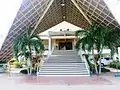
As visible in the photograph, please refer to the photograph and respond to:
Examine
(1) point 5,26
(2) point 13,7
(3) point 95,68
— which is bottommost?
(3) point 95,68

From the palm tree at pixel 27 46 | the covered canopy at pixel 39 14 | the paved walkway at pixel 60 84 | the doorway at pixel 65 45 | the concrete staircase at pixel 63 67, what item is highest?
the covered canopy at pixel 39 14

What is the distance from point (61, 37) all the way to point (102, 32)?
16377 mm

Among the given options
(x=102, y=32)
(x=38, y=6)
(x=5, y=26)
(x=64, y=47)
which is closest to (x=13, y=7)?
(x=5, y=26)

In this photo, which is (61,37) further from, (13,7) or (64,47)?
(13,7)

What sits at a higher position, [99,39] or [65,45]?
[65,45]

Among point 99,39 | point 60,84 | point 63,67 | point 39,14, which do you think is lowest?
point 60,84

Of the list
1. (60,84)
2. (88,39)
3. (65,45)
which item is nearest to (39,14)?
(88,39)

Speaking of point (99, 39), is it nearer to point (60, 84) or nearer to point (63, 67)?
point (63, 67)

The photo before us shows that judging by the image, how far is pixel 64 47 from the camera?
39.2 metres

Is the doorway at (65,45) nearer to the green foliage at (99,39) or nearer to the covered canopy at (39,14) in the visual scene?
the covered canopy at (39,14)

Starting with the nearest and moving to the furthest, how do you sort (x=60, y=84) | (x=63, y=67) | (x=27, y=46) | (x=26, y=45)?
(x=60, y=84) → (x=26, y=45) → (x=27, y=46) → (x=63, y=67)

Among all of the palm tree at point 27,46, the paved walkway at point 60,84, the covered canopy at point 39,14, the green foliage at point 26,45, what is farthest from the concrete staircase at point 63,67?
the covered canopy at point 39,14

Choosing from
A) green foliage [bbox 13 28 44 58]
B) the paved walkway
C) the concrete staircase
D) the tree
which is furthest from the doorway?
the paved walkway

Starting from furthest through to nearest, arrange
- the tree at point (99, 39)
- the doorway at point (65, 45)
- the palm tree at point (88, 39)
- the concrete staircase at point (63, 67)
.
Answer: the doorway at point (65, 45)
the palm tree at point (88, 39)
the tree at point (99, 39)
the concrete staircase at point (63, 67)
